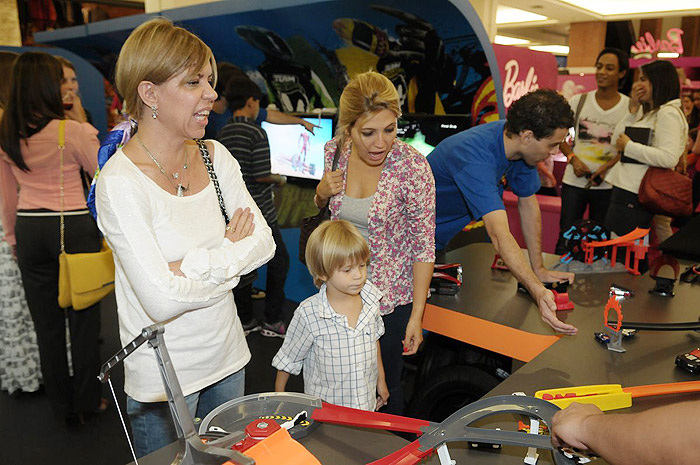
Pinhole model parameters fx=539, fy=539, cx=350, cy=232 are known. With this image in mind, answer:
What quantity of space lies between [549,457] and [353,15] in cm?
314

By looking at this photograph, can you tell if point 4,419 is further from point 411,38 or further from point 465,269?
point 411,38

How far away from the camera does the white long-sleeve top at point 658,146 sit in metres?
3.40

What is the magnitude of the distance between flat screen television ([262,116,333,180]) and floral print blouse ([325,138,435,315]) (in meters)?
2.50

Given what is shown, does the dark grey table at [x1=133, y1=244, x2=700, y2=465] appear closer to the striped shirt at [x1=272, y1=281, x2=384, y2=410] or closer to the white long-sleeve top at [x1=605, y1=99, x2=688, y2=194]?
the striped shirt at [x1=272, y1=281, x2=384, y2=410]

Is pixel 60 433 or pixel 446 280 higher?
pixel 446 280

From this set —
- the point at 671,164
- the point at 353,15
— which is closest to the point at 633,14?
the point at 671,164

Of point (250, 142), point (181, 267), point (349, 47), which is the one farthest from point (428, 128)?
point (181, 267)

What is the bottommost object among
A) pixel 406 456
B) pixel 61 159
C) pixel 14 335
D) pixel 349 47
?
pixel 14 335

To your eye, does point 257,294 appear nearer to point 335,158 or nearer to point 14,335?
point 14,335

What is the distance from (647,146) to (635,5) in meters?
5.11

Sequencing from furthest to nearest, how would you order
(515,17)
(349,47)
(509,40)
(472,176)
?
1. (509,40)
2. (515,17)
3. (349,47)
4. (472,176)

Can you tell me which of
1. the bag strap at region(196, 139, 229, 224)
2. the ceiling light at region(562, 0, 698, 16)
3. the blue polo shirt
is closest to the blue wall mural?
the blue polo shirt

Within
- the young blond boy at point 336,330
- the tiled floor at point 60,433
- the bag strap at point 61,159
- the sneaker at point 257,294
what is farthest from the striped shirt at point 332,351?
the sneaker at point 257,294

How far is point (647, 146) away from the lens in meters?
3.51
